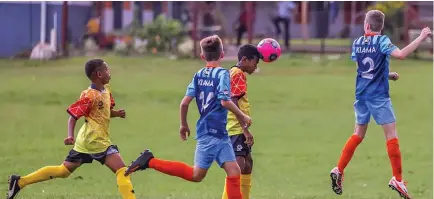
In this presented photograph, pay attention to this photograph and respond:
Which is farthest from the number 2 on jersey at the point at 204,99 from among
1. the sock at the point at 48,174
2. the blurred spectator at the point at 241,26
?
the blurred spectator at the point at 241,26

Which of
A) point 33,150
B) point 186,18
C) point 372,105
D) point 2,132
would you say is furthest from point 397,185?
point 186,18

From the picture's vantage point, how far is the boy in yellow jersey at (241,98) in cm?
917

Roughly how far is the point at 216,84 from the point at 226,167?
795mm

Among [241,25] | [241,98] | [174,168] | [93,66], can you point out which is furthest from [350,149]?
[241,25]

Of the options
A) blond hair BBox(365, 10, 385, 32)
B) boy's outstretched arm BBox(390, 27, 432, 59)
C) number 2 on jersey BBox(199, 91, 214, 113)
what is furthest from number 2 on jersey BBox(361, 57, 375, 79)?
number 2 on jersey BBox(199, 91, 214, 113)

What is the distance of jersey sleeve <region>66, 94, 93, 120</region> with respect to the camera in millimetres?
9086

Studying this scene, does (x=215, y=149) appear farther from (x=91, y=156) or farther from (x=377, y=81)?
(x=377, y=81)

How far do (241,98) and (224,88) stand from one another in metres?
0.80

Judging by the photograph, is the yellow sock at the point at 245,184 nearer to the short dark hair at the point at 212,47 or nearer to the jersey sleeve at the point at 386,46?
the short dark hair at the point at 212,47

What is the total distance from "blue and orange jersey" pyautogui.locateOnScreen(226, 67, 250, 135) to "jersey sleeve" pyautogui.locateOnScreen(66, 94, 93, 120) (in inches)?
53.9

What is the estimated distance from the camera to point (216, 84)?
8.59 metres

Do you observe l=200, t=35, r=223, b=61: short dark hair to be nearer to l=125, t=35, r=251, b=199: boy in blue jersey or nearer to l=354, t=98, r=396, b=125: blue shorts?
l=125, t=35, r=251, b=199: boy in blue jersey

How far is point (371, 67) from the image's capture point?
9961mm

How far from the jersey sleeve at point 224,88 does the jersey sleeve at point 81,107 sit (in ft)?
4.58
